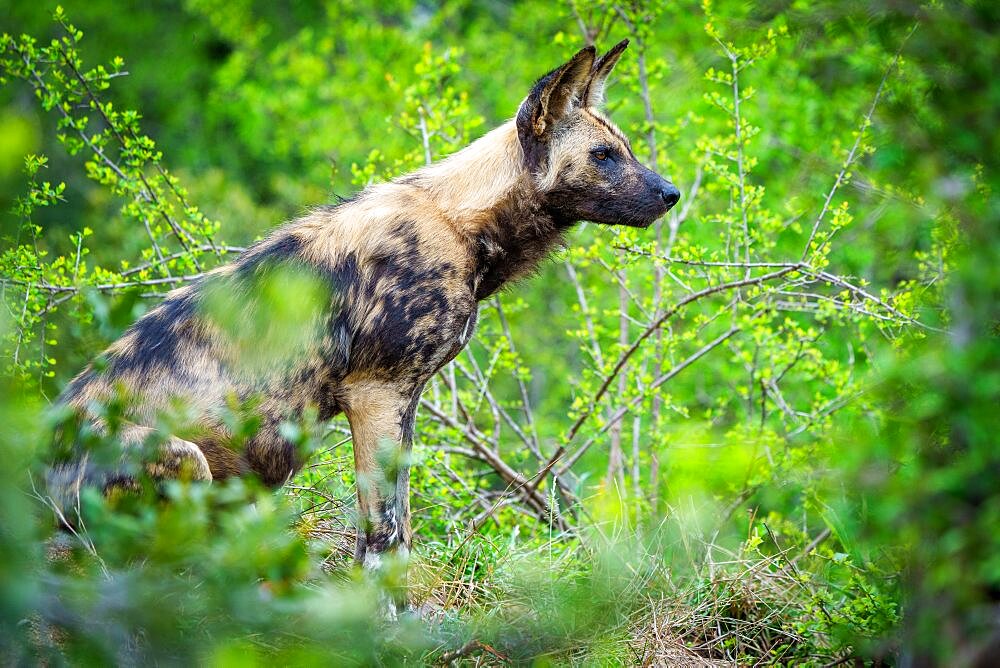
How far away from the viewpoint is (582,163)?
18.6 feet

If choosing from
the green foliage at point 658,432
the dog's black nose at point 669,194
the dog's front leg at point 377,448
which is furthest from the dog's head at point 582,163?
the dog's front leg at point 377,448

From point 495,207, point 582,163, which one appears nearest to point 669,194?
point 582,163

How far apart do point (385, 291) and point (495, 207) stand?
2.68 ft

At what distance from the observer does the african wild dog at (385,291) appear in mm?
4875

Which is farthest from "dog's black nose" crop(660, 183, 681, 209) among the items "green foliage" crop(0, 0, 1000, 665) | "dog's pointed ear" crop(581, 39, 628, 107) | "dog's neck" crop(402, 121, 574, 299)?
"dog's pointed ear" crop(581, 39, 628, 107)

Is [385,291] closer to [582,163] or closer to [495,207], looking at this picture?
[495,207]

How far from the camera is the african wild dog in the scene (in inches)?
192

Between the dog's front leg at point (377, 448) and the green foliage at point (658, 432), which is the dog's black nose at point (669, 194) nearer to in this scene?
the green foliage at point (658, 432)

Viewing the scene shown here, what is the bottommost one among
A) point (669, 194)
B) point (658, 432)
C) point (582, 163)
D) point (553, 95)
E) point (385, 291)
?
Answer: point (658, 432)

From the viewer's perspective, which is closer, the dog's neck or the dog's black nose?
the dog's neck

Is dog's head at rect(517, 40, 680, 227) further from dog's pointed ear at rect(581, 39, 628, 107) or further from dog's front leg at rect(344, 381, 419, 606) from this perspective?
dog's front leg at rect(344, 381, 419, 606)

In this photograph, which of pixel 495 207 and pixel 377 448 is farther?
pixel 495 207

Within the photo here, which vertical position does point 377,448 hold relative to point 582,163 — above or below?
below

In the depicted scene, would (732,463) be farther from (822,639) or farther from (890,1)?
(890,1)
